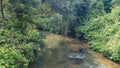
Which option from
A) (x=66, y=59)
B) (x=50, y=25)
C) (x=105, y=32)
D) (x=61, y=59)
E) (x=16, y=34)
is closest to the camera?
(x=16, y=34)

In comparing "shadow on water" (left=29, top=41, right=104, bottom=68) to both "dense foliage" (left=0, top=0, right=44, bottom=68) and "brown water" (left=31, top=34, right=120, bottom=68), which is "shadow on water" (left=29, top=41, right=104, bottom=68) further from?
"dense foliage" (left=0, top=0, right=44, bottom=68)

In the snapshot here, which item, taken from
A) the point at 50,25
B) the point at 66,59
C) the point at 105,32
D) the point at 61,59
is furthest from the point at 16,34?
the point at 50,25

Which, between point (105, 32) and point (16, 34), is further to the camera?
point (105, 32)

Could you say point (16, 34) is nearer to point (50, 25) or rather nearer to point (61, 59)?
point (61, 59)

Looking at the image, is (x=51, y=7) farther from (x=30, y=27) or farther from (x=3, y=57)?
(x=3, y=57)

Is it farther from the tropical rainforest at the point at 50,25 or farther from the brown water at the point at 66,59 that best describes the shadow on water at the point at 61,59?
the tropical rainforest at the point at 50,25

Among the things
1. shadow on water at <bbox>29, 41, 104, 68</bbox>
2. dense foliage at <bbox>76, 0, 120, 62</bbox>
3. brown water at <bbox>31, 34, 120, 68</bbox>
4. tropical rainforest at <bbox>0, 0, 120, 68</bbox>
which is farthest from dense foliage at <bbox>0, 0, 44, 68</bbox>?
dense foliage at <bbox>76, 0, 120, 62</bbox>
